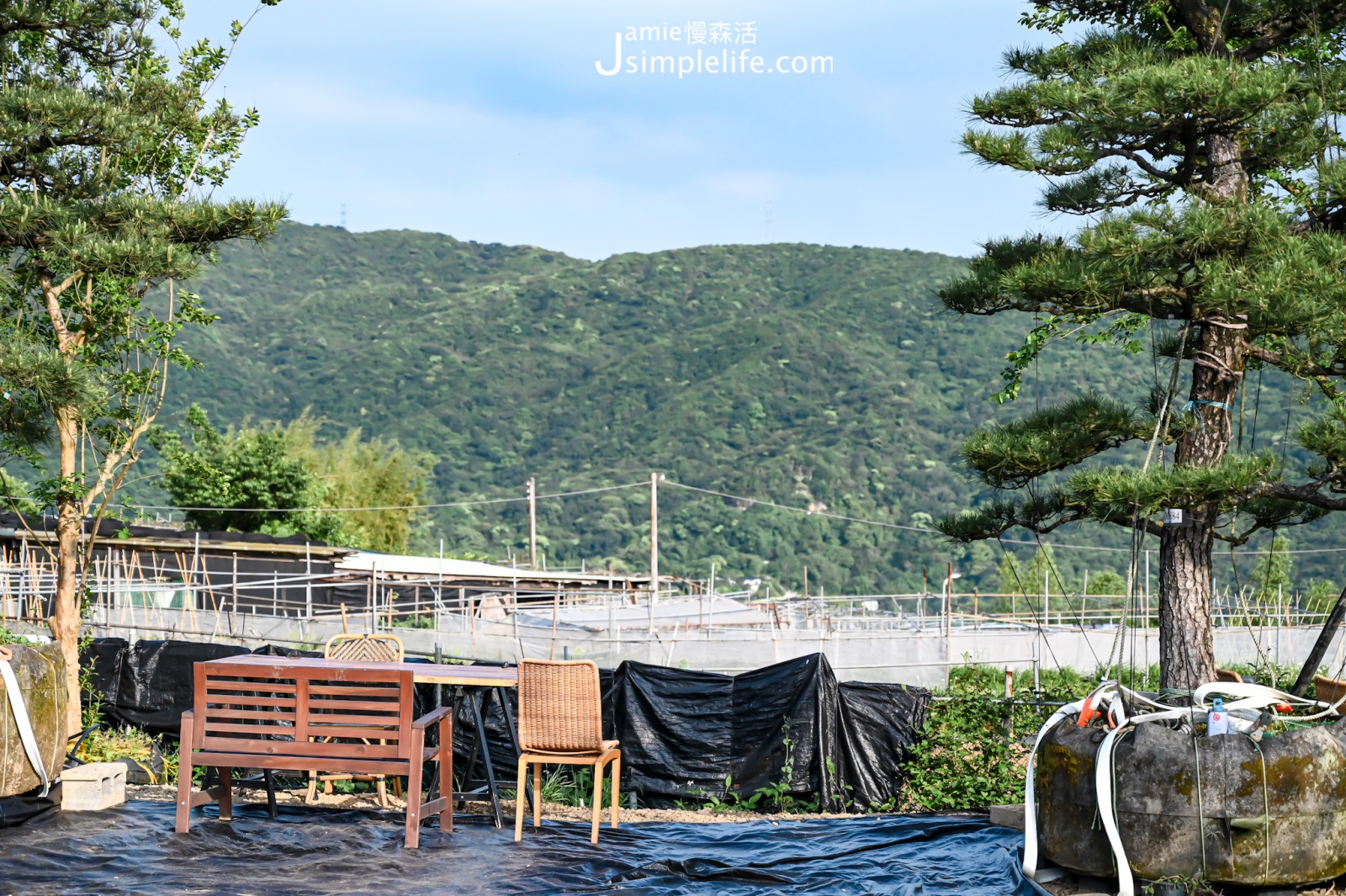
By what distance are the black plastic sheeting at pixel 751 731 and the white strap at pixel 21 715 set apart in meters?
2.97

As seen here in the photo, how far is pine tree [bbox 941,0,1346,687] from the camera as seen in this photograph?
6.80m

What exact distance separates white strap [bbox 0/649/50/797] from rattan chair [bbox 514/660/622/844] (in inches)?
103

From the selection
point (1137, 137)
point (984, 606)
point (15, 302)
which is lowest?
point (984, 606)

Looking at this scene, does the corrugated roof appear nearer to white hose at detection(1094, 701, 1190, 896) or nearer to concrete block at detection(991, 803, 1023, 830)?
concrete block at detection(991, 803, 1023, 830)

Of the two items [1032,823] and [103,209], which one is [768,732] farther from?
[103,209]

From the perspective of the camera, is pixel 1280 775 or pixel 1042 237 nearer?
pixel 1280 775

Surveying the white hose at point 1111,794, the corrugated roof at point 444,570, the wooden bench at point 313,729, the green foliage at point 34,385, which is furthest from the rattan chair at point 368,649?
the corrugated roof at point 444,570

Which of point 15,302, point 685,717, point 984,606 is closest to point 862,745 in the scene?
point 685,717

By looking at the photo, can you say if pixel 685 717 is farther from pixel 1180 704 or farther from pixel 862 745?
pixel 1180 704

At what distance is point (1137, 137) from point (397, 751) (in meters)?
5.85

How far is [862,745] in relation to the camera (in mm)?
9547

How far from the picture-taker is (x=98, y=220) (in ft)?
29.3

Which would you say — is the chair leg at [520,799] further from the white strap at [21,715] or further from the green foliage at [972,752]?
the green foliage at [972,752]

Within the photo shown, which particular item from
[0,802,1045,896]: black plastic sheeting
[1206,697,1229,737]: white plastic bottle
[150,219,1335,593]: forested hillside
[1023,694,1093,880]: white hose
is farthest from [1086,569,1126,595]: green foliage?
[1206,697,1229,737]: white plastic bottle
